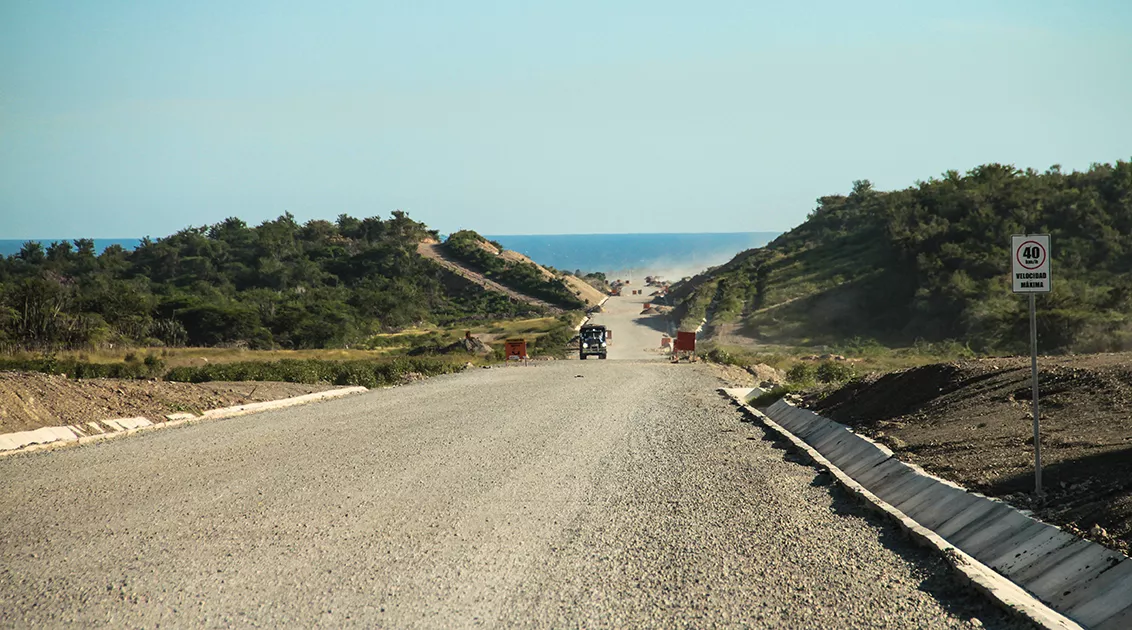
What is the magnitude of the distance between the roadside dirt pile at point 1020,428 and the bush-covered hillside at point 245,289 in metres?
35.4

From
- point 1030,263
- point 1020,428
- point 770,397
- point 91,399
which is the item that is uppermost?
point 1030,263

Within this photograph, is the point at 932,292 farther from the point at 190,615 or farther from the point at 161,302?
the point at 190,615

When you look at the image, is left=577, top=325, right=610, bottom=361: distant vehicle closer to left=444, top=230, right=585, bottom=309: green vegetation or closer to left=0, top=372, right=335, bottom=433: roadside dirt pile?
left=0, top=372, right=335, bottom=433: roadside dirt pile

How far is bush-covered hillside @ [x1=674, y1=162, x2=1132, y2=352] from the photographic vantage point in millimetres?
46938

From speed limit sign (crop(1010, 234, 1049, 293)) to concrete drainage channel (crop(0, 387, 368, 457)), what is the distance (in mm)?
12951

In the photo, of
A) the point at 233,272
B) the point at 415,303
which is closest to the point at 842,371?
the point at 415,303

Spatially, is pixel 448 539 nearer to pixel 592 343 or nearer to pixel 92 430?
pixel 92 430

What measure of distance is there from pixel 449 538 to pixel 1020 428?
714cm

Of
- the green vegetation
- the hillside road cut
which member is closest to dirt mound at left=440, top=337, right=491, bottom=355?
the hillside road cut

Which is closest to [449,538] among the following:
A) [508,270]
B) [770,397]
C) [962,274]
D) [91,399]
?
[91,399]

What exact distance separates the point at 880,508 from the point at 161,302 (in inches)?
2587

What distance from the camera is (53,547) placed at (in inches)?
353

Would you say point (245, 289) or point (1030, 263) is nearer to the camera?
point (1030, 263)

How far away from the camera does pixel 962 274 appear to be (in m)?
60.9
